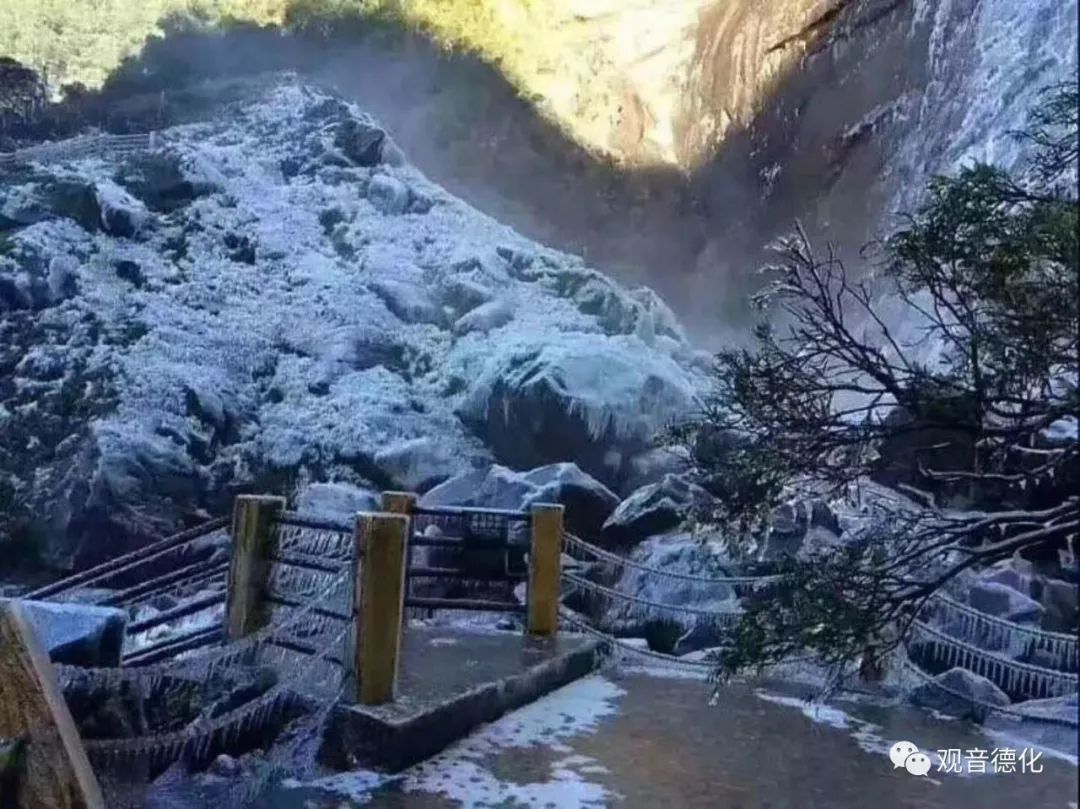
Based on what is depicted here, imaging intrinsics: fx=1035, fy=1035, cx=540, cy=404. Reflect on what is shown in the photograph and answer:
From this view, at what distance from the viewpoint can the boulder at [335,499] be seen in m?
3.96

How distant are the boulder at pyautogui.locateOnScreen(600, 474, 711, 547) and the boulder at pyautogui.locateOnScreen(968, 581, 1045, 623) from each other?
1261 millimetres

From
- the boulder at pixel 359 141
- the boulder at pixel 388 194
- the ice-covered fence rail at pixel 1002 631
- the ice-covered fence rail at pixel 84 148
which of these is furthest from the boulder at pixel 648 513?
the ice-covered fence rail at pixel 84 148

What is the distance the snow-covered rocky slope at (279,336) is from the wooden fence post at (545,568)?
1.81 ft

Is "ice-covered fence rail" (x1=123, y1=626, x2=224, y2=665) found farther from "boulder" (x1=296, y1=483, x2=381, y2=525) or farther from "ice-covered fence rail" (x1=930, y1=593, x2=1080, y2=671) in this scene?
"ice-covered fence rail" (x1=930, y1=593, x2=1080, y2=671)

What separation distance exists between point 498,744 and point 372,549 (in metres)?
0.64

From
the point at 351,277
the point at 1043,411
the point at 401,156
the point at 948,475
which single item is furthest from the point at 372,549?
the point at 401,156

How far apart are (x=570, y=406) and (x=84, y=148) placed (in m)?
2.21

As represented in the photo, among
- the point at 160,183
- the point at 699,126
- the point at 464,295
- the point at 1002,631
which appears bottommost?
the point at 1002,631

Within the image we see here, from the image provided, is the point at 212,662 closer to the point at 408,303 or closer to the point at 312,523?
the point at 312,523

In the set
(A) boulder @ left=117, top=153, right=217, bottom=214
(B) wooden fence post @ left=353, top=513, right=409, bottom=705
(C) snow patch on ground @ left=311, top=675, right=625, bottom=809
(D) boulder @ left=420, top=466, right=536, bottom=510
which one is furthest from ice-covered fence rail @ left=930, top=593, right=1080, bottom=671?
(A) boulder @ left=117, top=153, right=217, bottom=214

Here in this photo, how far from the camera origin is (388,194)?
457cm

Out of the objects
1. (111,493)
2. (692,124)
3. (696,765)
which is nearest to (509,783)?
(696,765)

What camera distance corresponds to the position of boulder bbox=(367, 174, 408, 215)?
4.54 m

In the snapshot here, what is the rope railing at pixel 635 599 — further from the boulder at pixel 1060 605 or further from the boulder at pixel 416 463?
the boulder at pixel 1060 605
